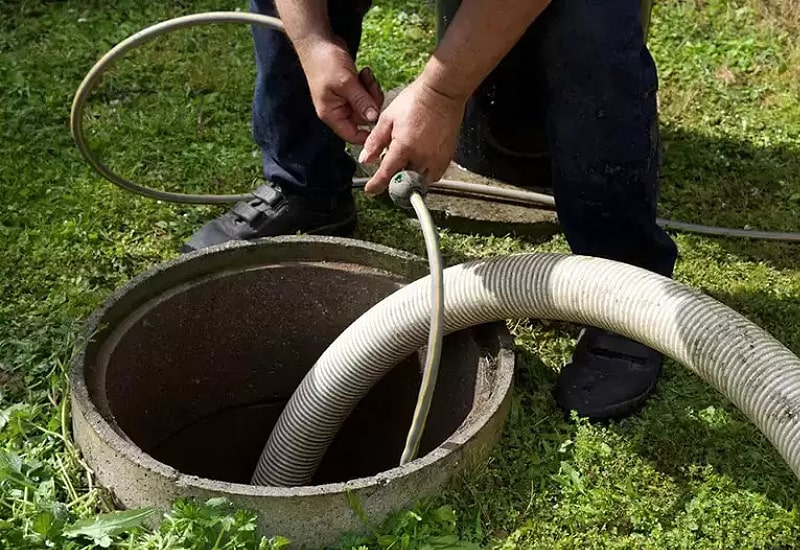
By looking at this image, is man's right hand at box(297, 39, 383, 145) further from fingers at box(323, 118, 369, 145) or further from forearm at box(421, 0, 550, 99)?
forearm at box(421, 0, 550, 99)

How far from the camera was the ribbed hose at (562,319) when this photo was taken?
5.89 ft

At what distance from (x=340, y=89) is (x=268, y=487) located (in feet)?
2.57

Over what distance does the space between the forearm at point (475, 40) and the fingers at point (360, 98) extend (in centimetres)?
23

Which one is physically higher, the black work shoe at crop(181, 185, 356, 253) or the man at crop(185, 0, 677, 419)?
the man at crop(185, 0, 677, 419)

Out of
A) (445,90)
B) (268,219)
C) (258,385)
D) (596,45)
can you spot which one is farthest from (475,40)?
(258,385)

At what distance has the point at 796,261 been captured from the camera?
2771mm

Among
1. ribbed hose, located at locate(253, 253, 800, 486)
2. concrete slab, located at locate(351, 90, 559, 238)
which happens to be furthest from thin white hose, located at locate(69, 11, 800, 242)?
ribbed hose, located at locate(253, 253, 800, 486)

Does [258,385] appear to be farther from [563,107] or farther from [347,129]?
[563,107]

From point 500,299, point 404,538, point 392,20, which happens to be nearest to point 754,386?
point 500,299

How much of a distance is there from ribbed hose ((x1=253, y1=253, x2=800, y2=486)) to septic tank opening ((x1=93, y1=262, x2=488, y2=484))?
0.70ft

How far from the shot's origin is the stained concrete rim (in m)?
1.77

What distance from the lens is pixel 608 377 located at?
87.8 inches

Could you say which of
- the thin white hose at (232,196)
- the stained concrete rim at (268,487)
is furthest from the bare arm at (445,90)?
A: the thin white hose at (232,196)

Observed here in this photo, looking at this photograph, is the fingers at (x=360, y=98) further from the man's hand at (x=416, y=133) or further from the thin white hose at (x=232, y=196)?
the thin white hose at (x=232, y=196)
